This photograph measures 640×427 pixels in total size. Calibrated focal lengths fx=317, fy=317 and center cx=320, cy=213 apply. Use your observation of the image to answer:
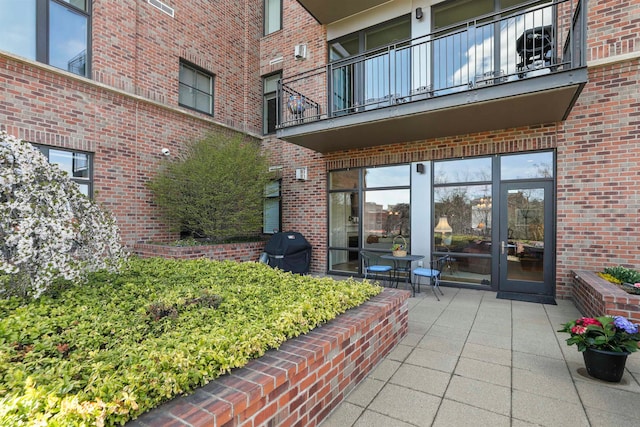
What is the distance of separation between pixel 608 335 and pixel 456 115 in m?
3.84

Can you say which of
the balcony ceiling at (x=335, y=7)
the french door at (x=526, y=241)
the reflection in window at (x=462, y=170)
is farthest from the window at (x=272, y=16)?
the french door at (x=526, y=241)

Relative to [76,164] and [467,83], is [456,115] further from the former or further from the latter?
[76,164]

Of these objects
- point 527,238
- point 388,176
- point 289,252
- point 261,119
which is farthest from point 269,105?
point 527,238

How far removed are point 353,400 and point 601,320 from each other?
7.62ft

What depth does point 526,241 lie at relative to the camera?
5.88 metres

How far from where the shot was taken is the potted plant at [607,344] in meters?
2.65

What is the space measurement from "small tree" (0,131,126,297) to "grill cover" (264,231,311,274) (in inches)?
162

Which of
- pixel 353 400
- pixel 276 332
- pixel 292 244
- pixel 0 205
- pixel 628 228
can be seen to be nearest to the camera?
pixel 276 332

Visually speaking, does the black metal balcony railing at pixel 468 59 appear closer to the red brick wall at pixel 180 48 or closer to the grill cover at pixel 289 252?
the red brick wall at pixel 180 48

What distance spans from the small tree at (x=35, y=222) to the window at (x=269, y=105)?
6.76 meters

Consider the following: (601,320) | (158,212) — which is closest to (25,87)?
(158,212)

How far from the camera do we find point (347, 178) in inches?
307

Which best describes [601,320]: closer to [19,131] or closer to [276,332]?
[276,332]

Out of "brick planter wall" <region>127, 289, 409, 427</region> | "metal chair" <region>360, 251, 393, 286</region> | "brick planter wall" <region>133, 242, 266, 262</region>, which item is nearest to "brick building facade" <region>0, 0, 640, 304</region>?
"metal chair" <region>360, 251, 393, 286</region>
